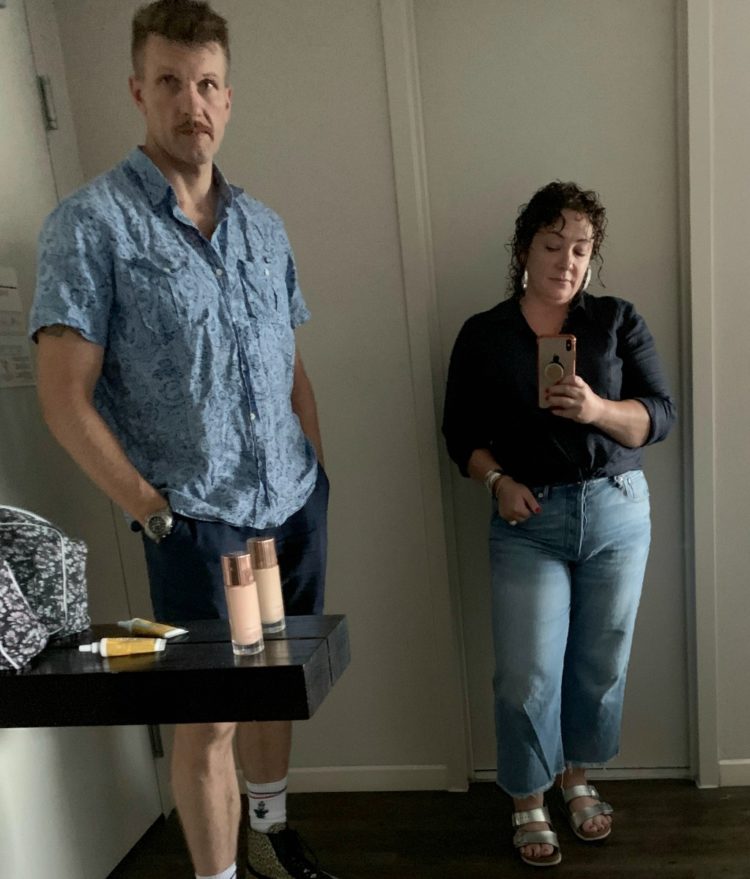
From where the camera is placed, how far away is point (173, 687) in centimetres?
108

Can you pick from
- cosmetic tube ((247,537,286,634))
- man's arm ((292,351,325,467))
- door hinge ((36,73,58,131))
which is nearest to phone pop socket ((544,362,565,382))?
man's arm ((292,351,325,467))

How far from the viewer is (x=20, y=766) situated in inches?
60.5

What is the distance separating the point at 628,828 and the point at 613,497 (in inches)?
30.9

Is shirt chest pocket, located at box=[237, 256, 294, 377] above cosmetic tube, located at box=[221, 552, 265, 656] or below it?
above

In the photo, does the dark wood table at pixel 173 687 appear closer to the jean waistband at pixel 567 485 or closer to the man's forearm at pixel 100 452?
the man's forearm at pixel 100 452

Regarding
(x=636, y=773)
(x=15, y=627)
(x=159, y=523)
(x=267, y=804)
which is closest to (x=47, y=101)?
(x=159, y=523)

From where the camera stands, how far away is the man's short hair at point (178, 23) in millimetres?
1343

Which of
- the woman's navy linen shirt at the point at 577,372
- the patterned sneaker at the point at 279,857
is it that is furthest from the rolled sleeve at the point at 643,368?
the patterned sneaker at the point at 279,857

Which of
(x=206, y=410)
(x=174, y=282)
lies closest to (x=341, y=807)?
(x=206, y=410)

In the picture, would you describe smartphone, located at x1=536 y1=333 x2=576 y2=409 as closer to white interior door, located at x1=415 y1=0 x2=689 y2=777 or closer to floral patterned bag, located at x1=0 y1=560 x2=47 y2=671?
white interior door, located at x1=415 y1=0 x2=689 y2=777

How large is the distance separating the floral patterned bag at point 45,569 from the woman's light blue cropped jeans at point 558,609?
89cm

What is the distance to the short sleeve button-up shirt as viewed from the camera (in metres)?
1.31

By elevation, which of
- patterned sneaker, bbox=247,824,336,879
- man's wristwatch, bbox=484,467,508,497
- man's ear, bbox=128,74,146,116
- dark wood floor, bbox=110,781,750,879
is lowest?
dark wood floor, bbox=110,781,750,879

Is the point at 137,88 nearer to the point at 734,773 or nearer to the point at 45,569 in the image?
the point at 45,569
